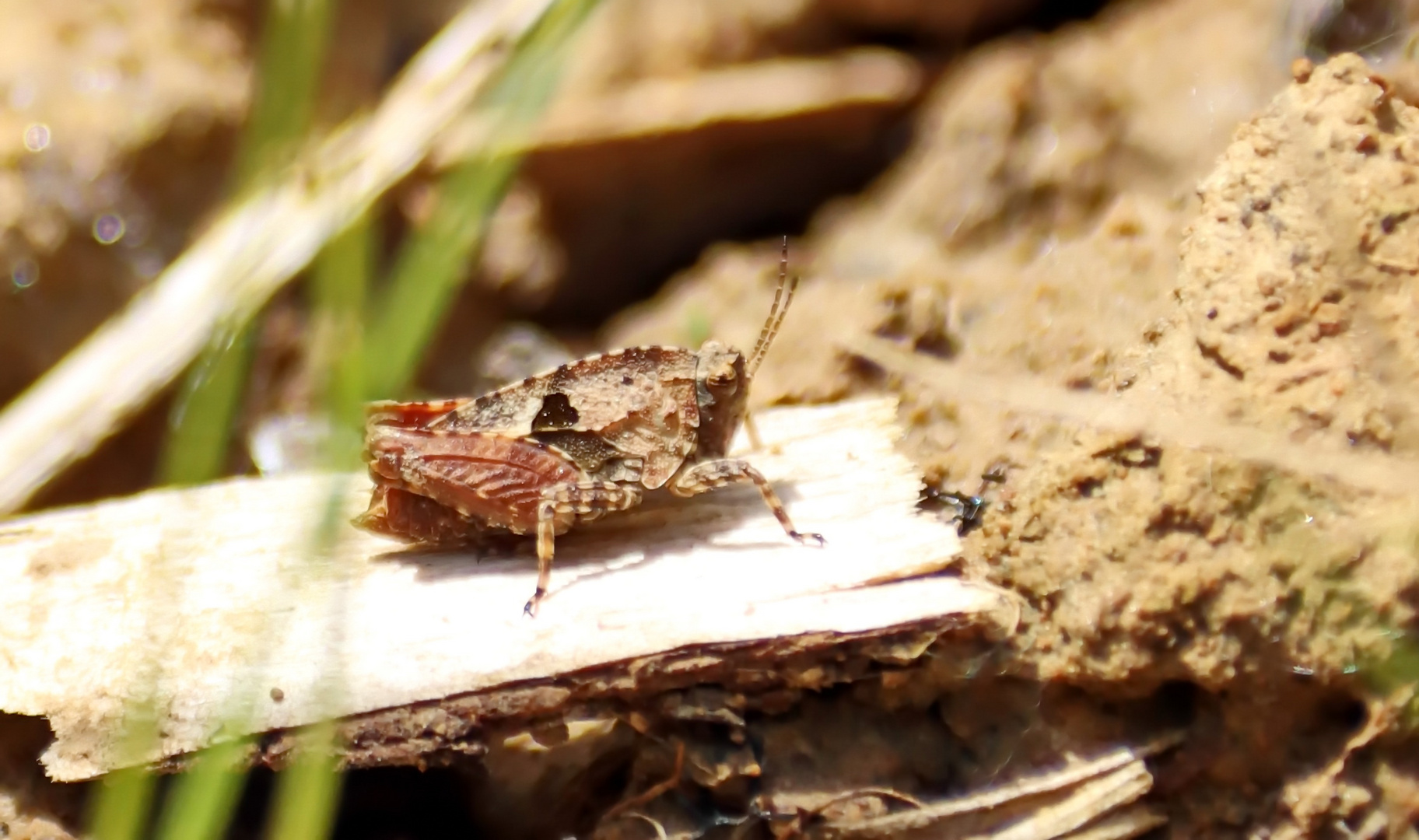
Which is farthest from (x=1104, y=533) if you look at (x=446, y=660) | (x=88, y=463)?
(x=88, y=463)

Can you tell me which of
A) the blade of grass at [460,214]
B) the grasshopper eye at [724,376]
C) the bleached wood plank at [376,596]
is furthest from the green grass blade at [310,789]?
the grasshopper eye at [724,376]

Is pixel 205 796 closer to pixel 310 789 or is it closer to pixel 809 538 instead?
pixel 310 789

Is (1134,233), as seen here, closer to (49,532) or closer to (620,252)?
(620,252)

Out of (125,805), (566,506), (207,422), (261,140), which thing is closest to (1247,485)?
(566,506)

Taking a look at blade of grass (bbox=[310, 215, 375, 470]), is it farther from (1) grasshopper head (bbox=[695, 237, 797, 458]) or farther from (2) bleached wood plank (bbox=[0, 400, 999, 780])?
(1) grasshopper head (bbox=[695, 237, 797, 458])

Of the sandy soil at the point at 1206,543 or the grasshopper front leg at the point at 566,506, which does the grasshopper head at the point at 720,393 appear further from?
the sandy soil at the point at 1206,543

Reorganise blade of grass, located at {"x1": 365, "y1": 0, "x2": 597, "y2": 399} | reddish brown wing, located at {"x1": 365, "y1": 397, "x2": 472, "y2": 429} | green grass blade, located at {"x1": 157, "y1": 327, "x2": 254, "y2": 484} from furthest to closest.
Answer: reddish brown wing, located at {"x1": 365, "y1": 397, "x2": 472, "y2": 429} < blade of grass, located at {"x1": 365, "y1": 0, "x2": 597, "y2": 399} < green grass blade, located at {"x1": 157, "y1": 327, "x2": 254, "y2": 484}

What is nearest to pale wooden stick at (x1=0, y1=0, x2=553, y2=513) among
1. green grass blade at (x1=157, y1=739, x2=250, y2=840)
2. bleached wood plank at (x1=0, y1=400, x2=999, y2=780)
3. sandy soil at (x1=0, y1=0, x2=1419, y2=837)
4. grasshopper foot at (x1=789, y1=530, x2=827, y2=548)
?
bleached wood plank at (x1=0, y1=400, x2=999, y2=780)
